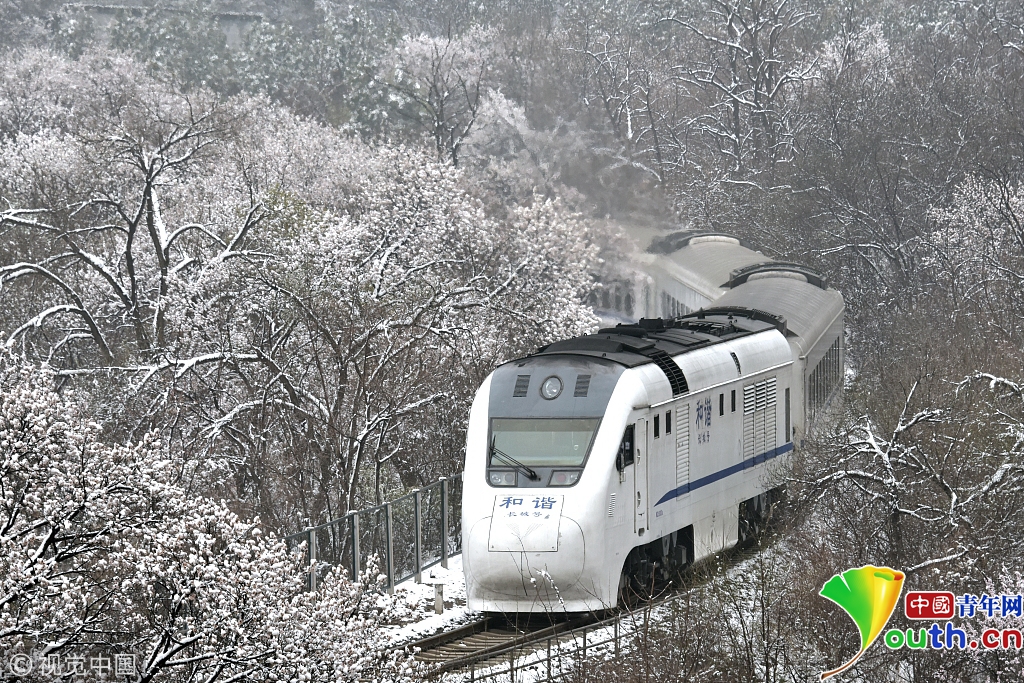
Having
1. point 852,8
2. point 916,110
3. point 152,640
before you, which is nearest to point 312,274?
point 152,640

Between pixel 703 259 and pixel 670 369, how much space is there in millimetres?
16075

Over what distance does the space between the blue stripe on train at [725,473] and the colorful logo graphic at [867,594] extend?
3227 millimetres

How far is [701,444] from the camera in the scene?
17.7 metres

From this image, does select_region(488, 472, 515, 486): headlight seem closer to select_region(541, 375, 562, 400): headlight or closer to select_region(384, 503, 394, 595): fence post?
select_region(541, 375, 562, 400): headlight

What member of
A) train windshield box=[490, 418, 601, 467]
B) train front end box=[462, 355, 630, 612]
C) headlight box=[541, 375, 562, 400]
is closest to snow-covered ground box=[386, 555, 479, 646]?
train front end box=[462, 355, 630, 612]

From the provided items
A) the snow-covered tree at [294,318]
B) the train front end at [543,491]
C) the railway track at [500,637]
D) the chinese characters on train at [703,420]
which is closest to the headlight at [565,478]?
the train front end at [543,491]

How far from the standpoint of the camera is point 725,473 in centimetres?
1852

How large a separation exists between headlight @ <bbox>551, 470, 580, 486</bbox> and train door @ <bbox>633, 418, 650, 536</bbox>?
3.01ft

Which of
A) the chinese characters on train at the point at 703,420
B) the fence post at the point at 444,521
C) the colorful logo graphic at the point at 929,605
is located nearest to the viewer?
the colorful logo graphic at the point at 929,605

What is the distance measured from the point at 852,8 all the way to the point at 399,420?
153ft

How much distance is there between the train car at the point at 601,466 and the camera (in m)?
15.1

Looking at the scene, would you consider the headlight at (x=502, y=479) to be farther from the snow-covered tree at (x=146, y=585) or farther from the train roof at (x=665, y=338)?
the snow-covered tree at (x=146, y=585)

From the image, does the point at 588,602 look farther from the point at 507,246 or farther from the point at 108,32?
the point at 108,32

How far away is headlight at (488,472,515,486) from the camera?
50.7 feet
